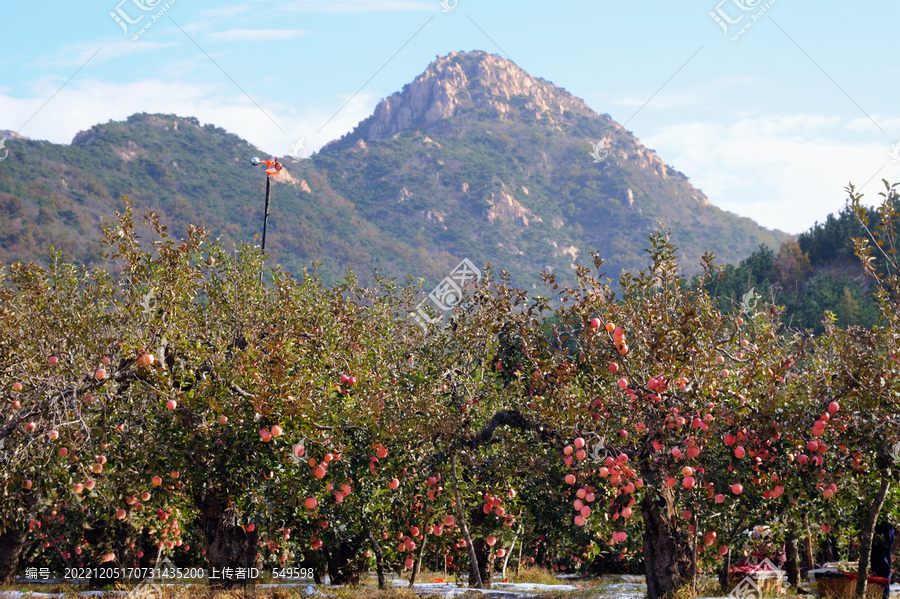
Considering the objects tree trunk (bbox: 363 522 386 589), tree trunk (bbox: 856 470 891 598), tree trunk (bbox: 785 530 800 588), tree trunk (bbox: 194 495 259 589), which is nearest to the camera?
tree trunk (bbox: 856 470 891 598)

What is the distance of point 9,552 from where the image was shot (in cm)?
1376

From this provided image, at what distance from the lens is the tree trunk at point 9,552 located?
13.7 m

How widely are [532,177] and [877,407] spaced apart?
171 m

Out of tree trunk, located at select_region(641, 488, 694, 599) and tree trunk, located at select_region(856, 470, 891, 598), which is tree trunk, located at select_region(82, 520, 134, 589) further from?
tree trunk, located at select_region(856, 470, 891, 598)

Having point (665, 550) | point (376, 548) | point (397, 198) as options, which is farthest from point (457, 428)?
point (397, 198)

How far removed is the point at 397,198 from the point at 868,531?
144919mm

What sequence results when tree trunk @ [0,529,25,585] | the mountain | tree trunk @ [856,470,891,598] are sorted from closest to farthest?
1. tree trunk @ [856,470,891,598]
2. tree trunk @ [0,529,25,585]
3. the mountain

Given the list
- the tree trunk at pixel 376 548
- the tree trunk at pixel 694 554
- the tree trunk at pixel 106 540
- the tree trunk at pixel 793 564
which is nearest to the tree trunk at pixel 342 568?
the tree trunk at pixel 376 548

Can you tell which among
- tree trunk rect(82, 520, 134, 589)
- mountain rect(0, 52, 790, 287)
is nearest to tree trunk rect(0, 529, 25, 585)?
tree trunk rect(82, 520, 134, 589)

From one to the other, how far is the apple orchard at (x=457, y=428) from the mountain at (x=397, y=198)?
6451 centimetres

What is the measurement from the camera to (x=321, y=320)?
1221 cm

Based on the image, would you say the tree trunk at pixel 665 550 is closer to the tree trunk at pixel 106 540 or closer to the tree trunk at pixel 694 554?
the tree trunk at pixel 694 554

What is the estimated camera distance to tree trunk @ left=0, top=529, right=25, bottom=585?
1367cm

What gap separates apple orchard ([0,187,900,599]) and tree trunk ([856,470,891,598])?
0.04m
